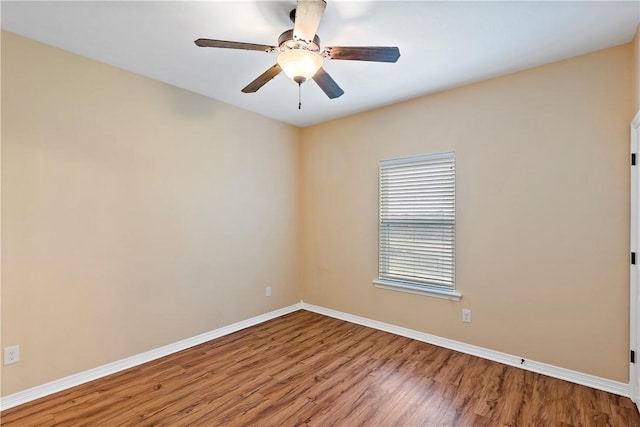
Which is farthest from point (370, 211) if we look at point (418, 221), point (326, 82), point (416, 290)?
point (326, 82)

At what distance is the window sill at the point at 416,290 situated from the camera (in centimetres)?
312

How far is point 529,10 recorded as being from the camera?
1938 mm

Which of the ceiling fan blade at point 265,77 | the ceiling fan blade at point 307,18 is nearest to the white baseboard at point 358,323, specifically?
the ceiling fan blade at point 265,77

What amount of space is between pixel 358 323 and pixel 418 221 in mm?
1494

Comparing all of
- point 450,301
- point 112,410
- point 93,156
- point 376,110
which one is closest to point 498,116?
point 376,110

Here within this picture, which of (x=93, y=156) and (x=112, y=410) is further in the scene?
(x=93, y=156)

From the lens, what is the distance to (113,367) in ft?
8.66

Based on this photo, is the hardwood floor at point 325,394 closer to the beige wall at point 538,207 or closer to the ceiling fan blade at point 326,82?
the beige wall at point 538,207

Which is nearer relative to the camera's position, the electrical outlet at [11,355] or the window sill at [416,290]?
the electrical outlet at [11,355]

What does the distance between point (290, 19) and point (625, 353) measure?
347cm

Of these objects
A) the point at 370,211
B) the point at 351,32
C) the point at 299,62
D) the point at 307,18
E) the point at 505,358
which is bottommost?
the point at 505,358

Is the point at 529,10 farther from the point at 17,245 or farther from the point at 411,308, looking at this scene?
the point at 17,245

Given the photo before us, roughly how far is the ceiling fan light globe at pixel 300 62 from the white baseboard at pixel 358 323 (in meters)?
2.79

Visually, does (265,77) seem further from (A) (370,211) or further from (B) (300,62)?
(A) (370,211)
